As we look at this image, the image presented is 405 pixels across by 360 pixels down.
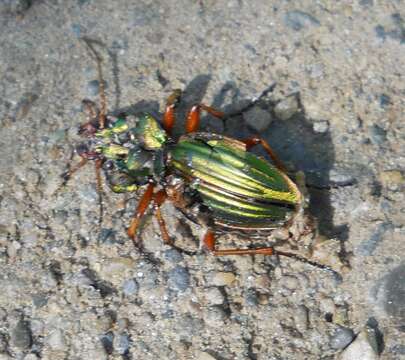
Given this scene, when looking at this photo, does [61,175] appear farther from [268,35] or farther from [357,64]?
[357,64]

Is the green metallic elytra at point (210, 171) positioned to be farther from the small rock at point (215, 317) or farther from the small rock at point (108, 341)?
the small rock at point (108, 341)

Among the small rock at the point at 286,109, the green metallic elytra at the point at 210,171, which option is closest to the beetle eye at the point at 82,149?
the green metallic elytra at the point at 210,171

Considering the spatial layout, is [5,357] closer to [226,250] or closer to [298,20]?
[226,250]

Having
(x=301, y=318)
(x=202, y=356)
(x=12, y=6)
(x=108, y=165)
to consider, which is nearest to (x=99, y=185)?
(x=108, y=165)

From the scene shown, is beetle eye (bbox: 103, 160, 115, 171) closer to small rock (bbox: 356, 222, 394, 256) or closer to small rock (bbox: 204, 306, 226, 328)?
small rock (bbox: 204, 306, 226, 328)

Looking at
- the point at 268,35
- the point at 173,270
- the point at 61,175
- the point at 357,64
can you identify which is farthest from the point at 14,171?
the point at 357,64

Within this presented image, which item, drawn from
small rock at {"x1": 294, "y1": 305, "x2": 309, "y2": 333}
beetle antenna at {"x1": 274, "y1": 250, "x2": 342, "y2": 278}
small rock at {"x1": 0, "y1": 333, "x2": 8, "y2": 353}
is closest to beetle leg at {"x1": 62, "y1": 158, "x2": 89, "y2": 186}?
small rock at {"x1": 0, "y1": 333, "x2": 8, "y2": 353}
